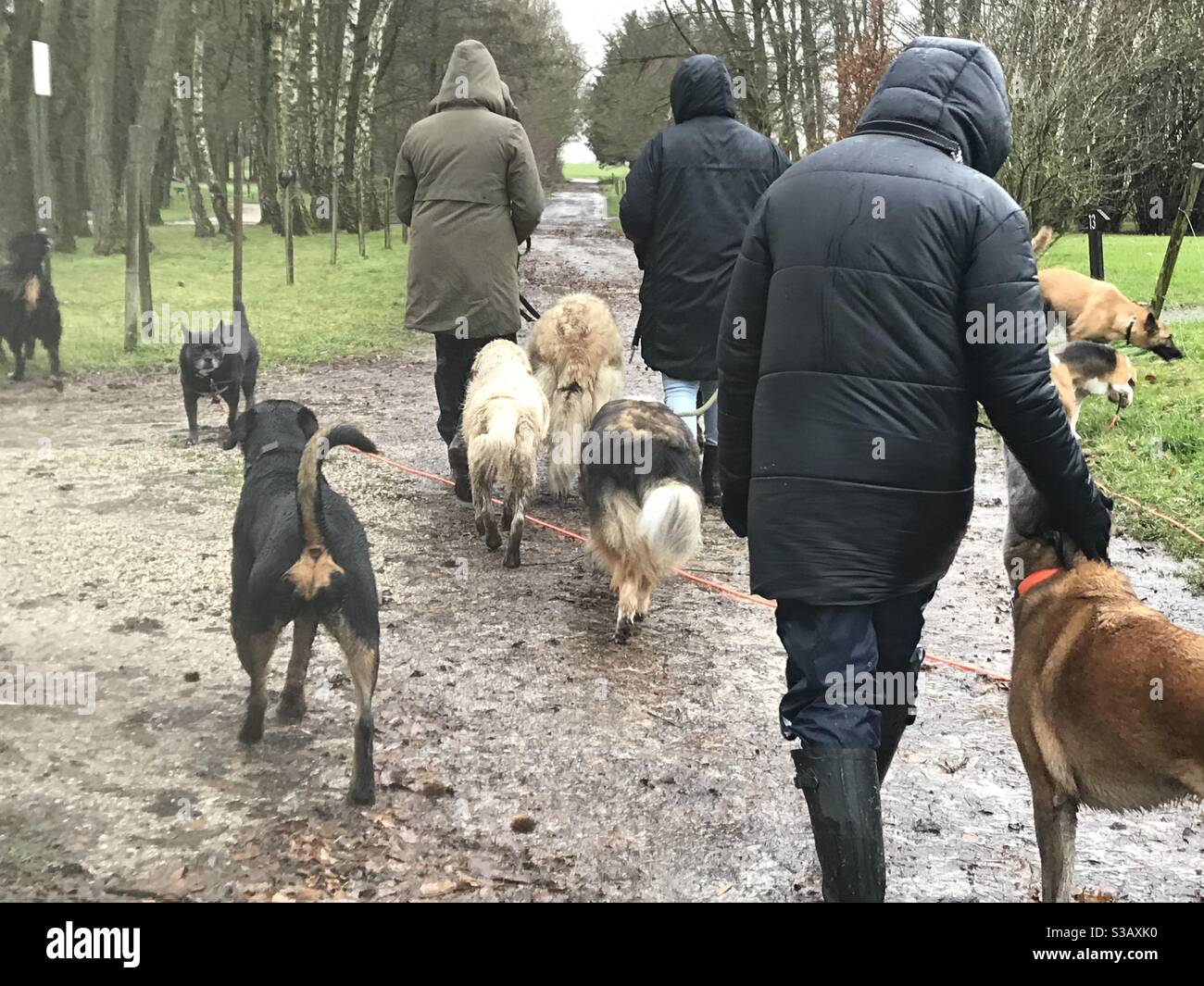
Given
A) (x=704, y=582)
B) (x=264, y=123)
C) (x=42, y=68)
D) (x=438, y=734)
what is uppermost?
(x=264, y=123)

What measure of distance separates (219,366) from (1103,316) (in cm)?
832

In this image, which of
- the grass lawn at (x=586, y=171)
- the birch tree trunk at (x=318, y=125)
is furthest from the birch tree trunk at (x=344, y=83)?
the grass lawn at (x=586, y=171)

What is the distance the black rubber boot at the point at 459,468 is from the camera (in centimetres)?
704

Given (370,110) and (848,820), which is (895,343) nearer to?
(848,820)

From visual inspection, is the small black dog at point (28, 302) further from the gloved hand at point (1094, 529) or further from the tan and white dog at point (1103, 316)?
the tan and white dog at point (1103, 316)

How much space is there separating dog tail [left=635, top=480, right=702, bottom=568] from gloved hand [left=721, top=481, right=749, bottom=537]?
1.72m

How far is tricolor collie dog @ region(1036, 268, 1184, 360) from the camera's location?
10.8m

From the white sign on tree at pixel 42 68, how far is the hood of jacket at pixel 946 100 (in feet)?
11.0

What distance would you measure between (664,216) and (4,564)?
148 inches

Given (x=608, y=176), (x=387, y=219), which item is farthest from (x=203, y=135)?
(x=608, y=176)

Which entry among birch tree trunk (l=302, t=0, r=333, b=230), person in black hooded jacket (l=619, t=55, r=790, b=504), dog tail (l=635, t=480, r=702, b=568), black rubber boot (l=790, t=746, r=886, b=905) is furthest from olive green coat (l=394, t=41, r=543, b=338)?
Answer: birch tree trunk (l=302, t=0, r=333, b=230)

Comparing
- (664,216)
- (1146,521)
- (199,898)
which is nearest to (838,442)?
(199,898)

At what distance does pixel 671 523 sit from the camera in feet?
16.3

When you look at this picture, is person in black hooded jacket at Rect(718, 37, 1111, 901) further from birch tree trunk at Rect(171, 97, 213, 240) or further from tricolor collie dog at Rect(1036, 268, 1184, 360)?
tricolor collie dog at Rect(1036, 268, 1184, 360)
